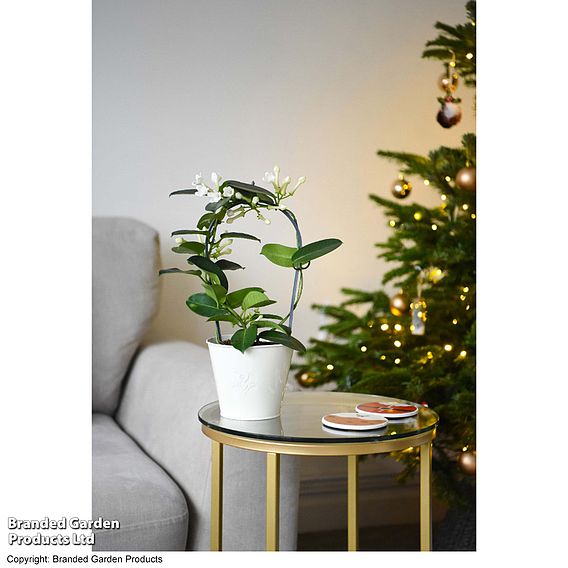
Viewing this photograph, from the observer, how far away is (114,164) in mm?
1749

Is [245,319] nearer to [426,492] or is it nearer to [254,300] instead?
[254,300]

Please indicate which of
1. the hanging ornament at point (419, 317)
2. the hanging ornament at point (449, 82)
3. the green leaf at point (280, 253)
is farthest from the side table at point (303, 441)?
the hanging ornament at point (449, 82)

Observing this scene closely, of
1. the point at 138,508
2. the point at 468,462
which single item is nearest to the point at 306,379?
the point at 468,462

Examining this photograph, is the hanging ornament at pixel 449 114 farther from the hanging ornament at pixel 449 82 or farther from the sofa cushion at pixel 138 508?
the sofa cushion at pixel 138 508

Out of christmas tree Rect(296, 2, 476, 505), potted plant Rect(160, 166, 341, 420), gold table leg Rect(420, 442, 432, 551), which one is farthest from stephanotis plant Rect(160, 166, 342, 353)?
christmas tree Rect(296, 2, 476, 505)

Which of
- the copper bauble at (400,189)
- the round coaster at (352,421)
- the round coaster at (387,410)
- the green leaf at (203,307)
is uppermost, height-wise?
the copper bauble at (400,189)

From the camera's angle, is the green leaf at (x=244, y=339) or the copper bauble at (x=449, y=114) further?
the copper bauble at (x=449, y=114)

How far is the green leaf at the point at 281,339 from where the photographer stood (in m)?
0.97

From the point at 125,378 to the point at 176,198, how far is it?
17.5 inches

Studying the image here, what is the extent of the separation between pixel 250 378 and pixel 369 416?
0.17 m

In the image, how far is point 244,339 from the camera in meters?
0.95
